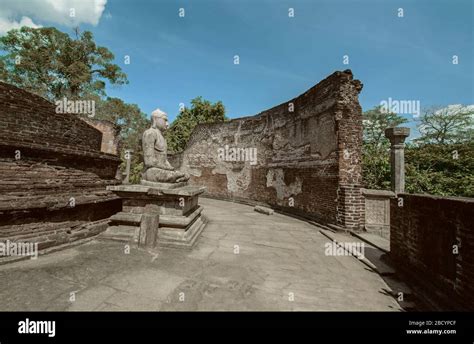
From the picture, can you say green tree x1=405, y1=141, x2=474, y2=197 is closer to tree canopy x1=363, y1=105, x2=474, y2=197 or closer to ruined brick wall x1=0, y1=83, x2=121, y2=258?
tree canopy x1=363, y1=105, x2=474, y2=197

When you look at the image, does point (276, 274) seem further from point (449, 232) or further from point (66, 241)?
point (66, 241)

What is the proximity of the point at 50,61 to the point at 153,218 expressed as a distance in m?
22.5

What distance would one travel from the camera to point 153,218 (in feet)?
12.3

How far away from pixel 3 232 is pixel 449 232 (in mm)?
6013

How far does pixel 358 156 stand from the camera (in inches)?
238

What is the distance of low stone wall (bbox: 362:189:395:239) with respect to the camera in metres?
5.52

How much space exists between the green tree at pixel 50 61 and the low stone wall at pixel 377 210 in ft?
75.8

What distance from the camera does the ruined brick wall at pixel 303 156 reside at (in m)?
5.98
